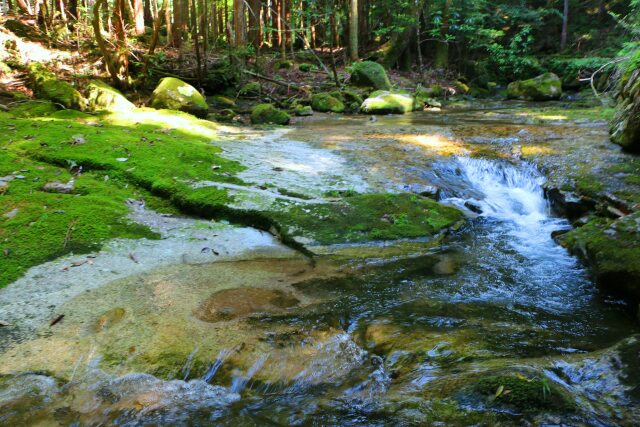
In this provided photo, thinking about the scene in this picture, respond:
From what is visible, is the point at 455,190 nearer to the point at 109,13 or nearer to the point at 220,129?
the point at 220,129

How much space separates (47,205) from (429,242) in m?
4.56

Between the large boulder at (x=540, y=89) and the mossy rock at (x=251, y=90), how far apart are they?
1148cm

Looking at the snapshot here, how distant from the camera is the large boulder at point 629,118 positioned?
24.1 feet

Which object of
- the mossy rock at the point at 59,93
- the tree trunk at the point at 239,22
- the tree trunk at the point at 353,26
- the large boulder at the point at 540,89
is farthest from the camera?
the tree trunk at the point at 353,26

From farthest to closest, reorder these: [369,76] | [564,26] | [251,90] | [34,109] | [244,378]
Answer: [564,26], [369,76], [251,90], [34,109], [244,378]

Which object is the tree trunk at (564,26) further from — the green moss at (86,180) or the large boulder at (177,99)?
the green moss at (86,180)

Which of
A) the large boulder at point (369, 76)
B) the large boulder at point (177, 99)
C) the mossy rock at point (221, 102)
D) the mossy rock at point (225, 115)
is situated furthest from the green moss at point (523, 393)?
the large boulder at point (369, 76)

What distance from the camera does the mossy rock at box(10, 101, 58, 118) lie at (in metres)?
9.70

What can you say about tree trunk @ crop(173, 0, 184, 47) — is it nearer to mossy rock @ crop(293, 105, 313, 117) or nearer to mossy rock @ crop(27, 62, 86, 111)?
mossy rock @ crop(293, 105, 313, 117)

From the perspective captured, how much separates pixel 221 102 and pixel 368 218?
11.8 metres

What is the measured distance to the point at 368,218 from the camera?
5590 mm

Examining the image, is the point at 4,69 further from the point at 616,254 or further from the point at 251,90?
the point at 616,254

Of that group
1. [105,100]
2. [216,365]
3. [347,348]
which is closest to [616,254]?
[347,348]

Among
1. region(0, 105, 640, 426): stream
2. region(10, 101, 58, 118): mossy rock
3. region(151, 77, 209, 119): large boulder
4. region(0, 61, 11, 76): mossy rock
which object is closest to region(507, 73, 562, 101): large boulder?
region(151, 77, 209, 119): large boulder
